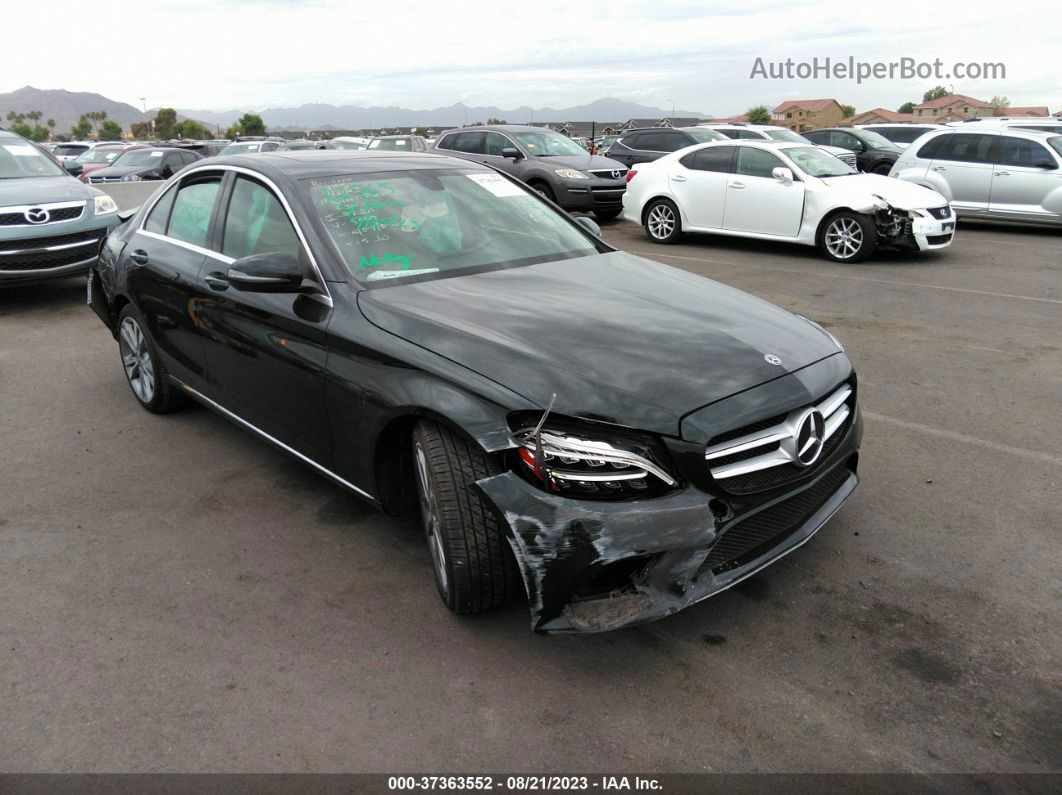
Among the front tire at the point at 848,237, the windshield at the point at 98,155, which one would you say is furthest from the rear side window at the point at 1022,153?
the windshield at the point at 98,155

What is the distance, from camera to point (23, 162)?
9.48 metres

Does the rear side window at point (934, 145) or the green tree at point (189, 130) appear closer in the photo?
the rear side window at point (934, 145)

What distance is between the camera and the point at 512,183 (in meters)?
4.80

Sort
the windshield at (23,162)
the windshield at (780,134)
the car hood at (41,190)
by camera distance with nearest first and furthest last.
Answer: the car hood at (41,190) < the windshield at (23,162) < the windshield at (780,134)

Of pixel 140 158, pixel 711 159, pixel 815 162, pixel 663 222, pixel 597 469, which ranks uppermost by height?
pixel 140 158

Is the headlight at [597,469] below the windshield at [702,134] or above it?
below

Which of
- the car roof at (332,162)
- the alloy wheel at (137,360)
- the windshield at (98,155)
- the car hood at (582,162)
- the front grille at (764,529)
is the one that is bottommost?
the front grille at (764,529)

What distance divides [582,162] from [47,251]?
9.09m

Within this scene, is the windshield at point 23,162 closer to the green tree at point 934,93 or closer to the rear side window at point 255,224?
the rear side window at point 255,224

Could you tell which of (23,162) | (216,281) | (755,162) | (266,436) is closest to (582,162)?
(755,162)

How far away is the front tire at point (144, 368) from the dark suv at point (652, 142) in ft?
43.9

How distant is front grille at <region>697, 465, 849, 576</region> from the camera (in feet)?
9.34

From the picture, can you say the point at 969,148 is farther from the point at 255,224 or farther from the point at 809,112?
the point at 809,112

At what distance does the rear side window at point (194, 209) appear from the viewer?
14.8 feet
